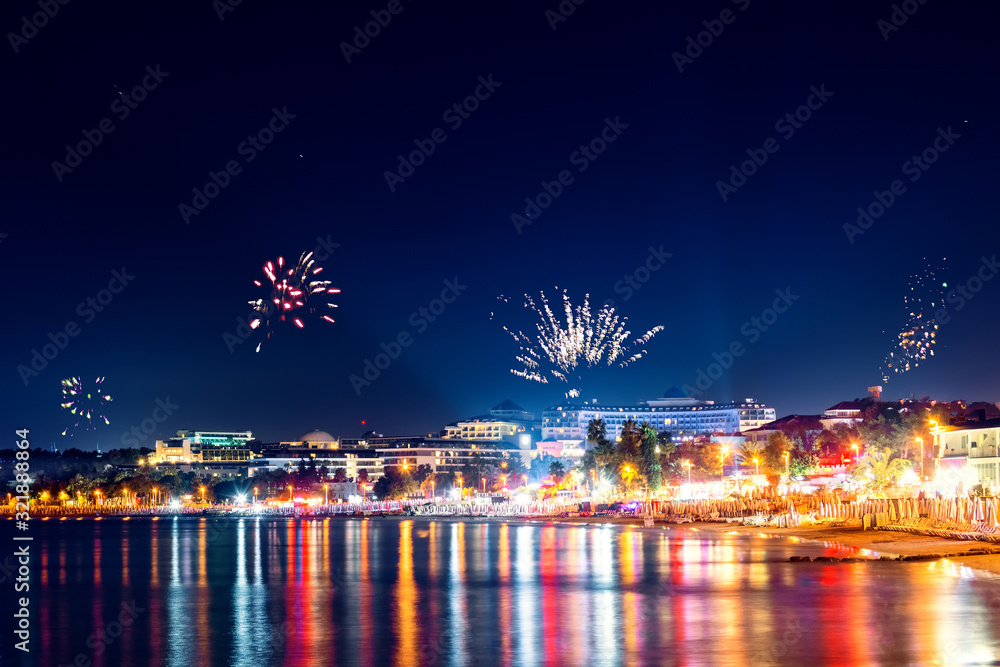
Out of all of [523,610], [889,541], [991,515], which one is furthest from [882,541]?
[523,610]

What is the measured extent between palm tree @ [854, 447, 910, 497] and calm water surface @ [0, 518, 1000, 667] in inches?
1651

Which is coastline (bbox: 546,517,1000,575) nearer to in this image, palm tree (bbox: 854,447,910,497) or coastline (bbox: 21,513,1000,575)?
coastline (bbox: 21,513,1000,575)

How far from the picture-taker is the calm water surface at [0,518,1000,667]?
2848cm

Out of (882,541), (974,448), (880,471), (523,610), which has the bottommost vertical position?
(523,610)

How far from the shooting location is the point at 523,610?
38375 millimetres

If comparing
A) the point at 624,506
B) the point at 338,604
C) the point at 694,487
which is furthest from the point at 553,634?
the point at 694,487

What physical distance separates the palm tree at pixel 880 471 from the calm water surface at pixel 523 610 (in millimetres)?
41936

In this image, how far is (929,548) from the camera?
52.8m

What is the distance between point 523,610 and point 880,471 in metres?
76.1

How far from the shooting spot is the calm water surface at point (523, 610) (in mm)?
28484

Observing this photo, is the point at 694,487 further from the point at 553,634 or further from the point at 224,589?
the point at 553,634

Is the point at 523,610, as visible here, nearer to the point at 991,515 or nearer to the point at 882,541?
the point at 882,541

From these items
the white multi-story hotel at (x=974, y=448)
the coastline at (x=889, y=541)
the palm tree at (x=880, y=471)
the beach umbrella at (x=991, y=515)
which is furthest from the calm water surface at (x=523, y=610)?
the palm tree at (x=880, y=471)

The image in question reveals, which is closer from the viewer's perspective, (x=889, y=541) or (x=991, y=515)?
(x=991, y=515)
